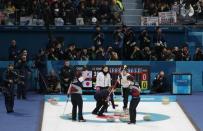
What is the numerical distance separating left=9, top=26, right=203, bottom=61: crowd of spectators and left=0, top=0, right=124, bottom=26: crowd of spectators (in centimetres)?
174

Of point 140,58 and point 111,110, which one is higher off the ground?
point 140,58

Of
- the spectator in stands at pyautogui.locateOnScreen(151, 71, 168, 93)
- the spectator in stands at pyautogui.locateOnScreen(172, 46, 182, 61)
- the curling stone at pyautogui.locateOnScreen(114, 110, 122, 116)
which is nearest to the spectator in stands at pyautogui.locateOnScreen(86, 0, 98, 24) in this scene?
the spectator in stands at pyautogui.locateOnScreen(172, 46, 182, 61)

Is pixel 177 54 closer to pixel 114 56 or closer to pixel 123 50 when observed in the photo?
pixel 123 50

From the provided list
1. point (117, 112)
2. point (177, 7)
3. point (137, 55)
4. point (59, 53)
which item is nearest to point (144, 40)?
point (137, 55)

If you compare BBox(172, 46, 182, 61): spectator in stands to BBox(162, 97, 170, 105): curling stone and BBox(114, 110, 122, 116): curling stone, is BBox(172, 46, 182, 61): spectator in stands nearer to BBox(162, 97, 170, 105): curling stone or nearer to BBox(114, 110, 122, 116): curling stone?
BBox(162, 97, 170, 105): curling stone

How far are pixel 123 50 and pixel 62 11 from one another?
4.39 metres

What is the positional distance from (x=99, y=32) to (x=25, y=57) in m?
5.17

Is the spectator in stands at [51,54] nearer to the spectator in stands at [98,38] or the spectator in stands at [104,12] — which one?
the spectator in stands at [98,38]

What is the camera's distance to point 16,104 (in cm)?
2522

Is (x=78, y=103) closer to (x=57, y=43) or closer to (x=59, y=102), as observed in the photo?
(x=59, y=102)

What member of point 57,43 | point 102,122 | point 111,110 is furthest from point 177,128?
point 57,43

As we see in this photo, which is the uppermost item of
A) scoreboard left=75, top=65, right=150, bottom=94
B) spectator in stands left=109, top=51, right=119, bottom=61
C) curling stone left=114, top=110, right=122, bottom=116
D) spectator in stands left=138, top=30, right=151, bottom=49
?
spectator in stands left=138, top=30, right=151, bottom=49

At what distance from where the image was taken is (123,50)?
3058cm

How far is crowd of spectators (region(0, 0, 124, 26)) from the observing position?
32.2m
